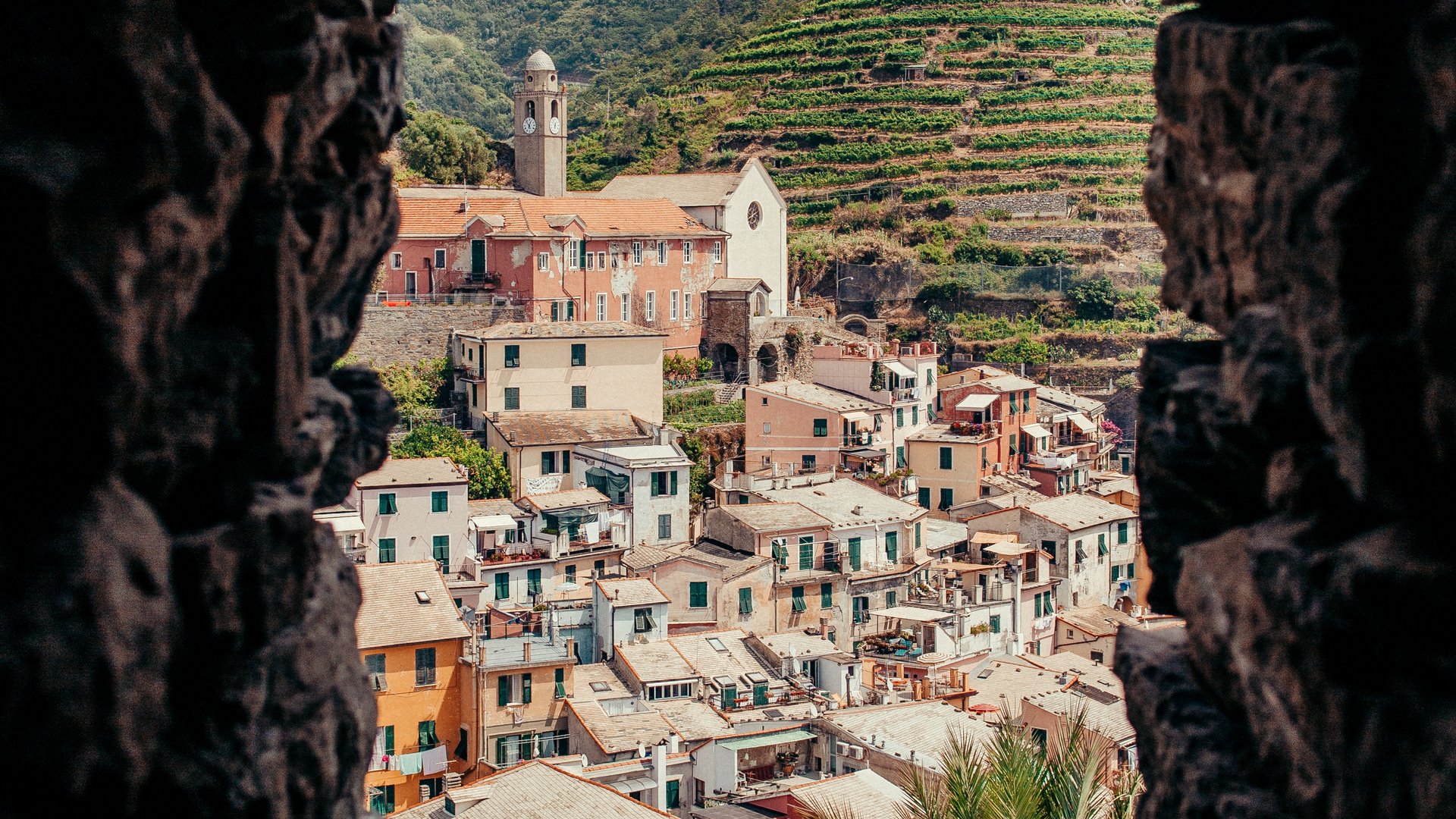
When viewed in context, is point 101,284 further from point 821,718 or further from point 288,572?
point 821,718

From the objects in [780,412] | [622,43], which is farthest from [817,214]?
[622,43]

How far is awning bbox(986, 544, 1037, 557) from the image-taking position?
45.6 metres

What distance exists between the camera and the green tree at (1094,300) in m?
74.7

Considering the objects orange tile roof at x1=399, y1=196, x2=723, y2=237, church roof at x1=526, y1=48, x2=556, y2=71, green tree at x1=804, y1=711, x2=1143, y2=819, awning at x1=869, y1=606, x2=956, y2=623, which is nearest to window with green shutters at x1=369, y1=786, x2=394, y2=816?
awning at x1=869, y1=606, x2=956, y2=623

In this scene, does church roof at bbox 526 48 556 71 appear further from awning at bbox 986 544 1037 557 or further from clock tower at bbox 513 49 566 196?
awning at bbox 986 544 1037 557

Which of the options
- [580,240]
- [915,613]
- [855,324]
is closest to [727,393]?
[580,240]

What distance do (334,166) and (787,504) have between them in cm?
4007

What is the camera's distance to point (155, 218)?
491cm

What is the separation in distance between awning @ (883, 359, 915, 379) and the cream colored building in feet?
23.0

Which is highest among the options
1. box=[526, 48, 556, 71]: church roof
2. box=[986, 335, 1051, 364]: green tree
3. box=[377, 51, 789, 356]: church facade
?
box=[526, 48, 556, 71]: church roof

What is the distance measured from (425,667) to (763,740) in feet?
20.0

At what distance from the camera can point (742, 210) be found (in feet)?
218

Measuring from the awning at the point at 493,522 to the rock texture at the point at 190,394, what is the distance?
122 feet

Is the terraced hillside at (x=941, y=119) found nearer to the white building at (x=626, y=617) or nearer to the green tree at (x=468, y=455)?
the green tree at (x=468, y=455)
